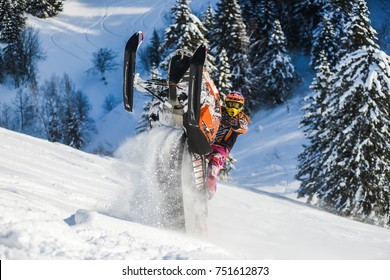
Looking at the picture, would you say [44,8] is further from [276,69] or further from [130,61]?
[130,61]

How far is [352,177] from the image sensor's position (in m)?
17.3

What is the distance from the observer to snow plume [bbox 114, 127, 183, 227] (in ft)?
18.7

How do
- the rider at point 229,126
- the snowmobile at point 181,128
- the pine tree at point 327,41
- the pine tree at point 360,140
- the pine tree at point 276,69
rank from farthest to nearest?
the pine tree at point 276,69
the pine tree at point 327,41
the pine tree at point 360,140
the rider at point 229,126
the snowmobile at point 181,128

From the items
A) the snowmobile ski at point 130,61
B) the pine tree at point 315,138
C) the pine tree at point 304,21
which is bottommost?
the pine tree at point 315,138

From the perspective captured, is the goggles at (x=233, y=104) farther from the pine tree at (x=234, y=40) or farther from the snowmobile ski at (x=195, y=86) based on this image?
the pine tree at (x=234, y=40)

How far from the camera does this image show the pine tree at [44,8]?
82.0m

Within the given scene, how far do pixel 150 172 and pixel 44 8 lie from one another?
88.0 m

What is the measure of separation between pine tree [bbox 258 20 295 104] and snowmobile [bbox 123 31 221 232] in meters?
35.6

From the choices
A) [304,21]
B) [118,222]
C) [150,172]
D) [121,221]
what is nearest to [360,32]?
[150,172]

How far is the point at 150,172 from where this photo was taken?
19.3ft

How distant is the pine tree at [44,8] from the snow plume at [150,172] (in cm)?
8470

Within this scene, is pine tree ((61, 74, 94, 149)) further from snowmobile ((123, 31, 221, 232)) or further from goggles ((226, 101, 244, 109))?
snowmobile ((123, 31, 221, 232))

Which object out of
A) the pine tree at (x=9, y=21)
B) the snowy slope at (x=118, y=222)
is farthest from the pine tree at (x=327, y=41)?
the pine tree at (x=9, y=21)
